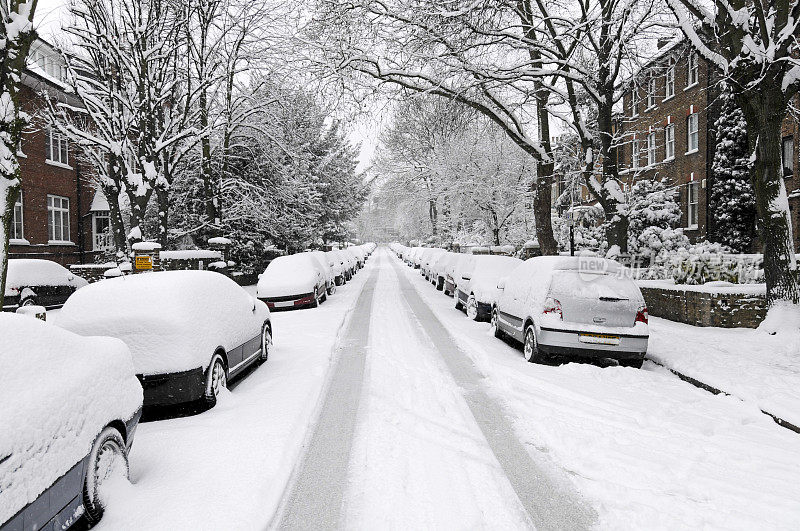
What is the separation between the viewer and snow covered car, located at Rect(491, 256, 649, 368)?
7.46 m

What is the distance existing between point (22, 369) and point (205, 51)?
1871 centimetres

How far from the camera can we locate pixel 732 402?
5.93m

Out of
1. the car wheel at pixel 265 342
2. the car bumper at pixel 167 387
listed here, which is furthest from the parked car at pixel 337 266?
the car bumper at pixel 167 387

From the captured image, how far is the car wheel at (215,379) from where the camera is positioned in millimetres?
5562

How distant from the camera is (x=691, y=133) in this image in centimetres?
2439

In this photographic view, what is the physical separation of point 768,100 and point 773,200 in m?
1.73

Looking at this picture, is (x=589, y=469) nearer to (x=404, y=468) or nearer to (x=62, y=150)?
(x=404, y=468)

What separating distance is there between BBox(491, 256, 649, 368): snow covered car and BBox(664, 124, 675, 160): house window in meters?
21.8

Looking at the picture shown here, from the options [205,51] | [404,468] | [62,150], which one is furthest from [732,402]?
[62,150]

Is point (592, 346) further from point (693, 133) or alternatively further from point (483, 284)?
point (693, 133)

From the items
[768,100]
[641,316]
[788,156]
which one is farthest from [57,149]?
[788,156]

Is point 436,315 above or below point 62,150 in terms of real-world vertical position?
below

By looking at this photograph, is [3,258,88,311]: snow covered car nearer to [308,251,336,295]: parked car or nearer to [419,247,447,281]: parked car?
[308,251,336,295]: parked car

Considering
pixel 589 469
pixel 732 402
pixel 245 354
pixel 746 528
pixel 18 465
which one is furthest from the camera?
pixel 245 354
